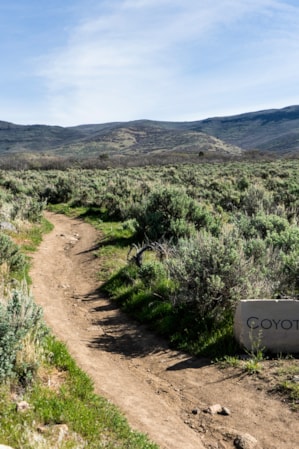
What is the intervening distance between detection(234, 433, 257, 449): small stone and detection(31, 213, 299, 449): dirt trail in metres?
0.05

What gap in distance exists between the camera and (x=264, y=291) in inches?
265

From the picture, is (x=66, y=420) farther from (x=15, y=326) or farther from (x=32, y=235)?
(x=32, y=235)

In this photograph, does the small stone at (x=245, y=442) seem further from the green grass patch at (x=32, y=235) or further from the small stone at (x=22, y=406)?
the green grass patch at (x=32, y=235)

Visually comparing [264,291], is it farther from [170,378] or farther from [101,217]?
[101,217]

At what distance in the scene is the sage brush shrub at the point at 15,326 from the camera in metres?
4.44

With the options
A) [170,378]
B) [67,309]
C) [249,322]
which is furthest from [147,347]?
[67,309]

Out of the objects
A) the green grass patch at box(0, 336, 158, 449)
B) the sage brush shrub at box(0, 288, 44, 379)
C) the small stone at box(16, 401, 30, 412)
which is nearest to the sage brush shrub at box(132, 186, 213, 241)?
the sage brush shrub at box(0, 288, 44, 379)

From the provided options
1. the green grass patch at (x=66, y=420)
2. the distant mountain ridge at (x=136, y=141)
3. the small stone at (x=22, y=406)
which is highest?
the distant mountain ridge at (x=136, y=141)

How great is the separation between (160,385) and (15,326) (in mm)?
2050

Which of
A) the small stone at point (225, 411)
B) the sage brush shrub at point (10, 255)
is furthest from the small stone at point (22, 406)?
the sage brush shrub at point (10, 255)

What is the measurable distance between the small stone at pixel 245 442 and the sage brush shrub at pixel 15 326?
2.44 metres

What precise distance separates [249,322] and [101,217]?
13.2 metres

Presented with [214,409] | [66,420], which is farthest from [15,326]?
[214,409]

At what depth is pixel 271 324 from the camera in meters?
5.88
